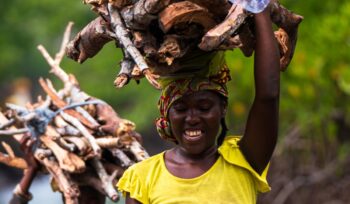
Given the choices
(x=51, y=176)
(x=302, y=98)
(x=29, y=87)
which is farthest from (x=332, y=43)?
(x=29, y=87)

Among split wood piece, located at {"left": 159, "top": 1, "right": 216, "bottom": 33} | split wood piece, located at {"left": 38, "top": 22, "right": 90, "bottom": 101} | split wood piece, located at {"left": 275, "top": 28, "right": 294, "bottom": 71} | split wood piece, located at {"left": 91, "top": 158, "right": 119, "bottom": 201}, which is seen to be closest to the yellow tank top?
split wood piece, located at {"left": 275, "top": 28, "right": 294, "bottom": 71}

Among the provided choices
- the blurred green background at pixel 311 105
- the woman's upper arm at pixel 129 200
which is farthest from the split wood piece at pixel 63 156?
the blurred green background at pixel 311 105

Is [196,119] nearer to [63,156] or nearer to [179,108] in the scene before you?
[179,108]

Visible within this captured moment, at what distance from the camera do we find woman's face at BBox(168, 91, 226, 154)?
13.7 feet

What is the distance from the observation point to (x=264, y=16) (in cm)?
A: 396

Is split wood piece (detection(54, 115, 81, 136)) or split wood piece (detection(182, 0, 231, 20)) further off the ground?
split wood piece (detection(182, 0, 231, 20))

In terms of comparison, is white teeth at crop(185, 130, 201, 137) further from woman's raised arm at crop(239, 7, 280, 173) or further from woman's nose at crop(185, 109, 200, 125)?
woman's raised arm at crop(239, 7, 280, 173)

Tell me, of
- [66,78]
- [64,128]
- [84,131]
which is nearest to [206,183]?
[84,131]

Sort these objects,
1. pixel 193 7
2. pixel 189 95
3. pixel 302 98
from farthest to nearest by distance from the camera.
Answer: pixel 302 98
pixel 189 95
pixel 193 7

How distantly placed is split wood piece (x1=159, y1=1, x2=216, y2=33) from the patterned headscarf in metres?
0.35

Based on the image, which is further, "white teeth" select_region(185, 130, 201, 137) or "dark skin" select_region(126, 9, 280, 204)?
"white teeth" select_region(185, 130, 201, 137)

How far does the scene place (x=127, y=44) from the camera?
3857mm

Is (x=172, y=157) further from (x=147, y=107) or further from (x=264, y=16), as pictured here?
(x=147, y=107)

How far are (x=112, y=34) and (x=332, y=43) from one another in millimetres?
5408
